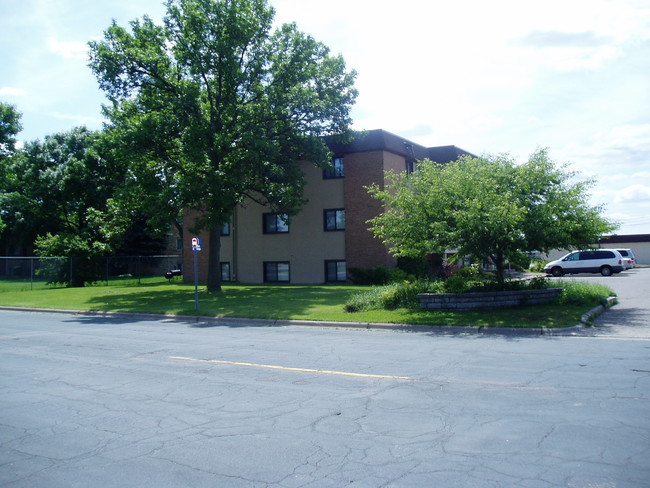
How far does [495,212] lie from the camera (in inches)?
553

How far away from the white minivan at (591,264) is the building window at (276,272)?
18363 mm

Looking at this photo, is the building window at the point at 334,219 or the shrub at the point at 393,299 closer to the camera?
the shrub at the point at 393,299

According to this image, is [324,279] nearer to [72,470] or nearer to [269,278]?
[269,278]

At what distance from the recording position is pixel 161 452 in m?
5.30

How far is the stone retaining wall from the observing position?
1569cm

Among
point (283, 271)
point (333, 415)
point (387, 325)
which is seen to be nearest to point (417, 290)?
point (387, 325)

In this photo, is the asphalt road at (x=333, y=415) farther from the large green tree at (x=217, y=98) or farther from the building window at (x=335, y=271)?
the building window at (x=335, y=271)

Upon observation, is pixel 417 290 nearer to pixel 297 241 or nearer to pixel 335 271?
pixel 335 271

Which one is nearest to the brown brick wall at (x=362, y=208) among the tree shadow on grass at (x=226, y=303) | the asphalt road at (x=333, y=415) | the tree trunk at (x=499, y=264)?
the tree shadow on grass at (x=226, y=303)

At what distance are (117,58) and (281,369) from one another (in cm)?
2026

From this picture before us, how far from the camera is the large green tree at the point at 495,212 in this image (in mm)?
14531

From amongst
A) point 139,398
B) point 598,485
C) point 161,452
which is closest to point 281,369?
point 139,398

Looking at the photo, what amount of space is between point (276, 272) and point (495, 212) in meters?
21.3

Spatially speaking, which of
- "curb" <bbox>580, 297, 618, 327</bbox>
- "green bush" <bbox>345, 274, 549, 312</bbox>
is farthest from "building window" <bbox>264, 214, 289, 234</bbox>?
"curb" <bbox>580, 297, 618, 327</bbox>
